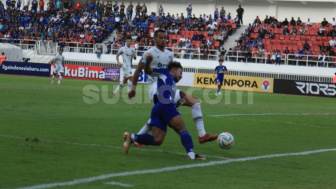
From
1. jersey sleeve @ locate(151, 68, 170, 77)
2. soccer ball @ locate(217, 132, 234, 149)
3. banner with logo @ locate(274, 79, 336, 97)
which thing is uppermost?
jersey sleeve @ locate(151, 68, 170, 77)

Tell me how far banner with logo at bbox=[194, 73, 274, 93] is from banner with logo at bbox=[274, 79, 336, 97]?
75 centimetres

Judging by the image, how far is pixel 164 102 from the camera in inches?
384

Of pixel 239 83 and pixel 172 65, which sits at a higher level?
pixel 172 65

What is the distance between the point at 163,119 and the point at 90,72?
38.6 meters

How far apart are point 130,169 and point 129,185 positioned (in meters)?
1.18

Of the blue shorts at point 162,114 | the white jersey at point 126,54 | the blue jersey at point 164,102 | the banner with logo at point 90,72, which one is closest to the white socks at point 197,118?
the blue jersey at point 164,102

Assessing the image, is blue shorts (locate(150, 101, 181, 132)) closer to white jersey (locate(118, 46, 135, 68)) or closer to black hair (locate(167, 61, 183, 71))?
black hair (locate(167, 61, 183, 71))

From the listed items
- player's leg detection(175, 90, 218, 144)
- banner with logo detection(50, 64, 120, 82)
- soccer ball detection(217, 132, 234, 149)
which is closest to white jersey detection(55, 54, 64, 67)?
banner with logo detection(50, 64, 120, 82)

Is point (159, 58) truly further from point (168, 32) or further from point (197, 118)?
point (168, 32)

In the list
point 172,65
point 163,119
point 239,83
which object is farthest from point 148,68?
point 239,83

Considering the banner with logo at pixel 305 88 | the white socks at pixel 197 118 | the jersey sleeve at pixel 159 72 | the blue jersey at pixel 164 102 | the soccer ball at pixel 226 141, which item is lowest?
the banner with logo at pixel 305 88

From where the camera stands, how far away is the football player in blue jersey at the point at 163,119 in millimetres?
9578

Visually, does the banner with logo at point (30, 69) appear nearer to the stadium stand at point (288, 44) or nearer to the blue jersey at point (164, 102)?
the stadium stand at point (288, 44)

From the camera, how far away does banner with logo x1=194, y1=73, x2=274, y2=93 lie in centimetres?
4081
